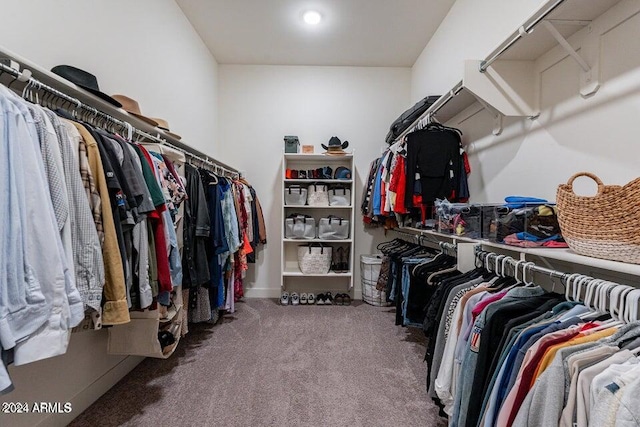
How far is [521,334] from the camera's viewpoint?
2.98 feet

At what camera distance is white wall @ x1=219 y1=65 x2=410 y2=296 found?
3.75 metres

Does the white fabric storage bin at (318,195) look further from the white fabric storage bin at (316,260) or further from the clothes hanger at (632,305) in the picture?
the clothes hanger at (632,305)

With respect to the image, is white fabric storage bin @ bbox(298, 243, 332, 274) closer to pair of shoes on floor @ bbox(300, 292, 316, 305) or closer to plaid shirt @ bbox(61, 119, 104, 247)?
pair of shoes on floor @ bbox(300, 292, 316, 305)

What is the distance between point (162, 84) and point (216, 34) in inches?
42.1

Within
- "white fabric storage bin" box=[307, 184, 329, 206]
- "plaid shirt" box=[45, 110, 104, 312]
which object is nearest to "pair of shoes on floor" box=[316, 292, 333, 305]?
"white fabric storage bin" box=[307, 184, 329, 206]

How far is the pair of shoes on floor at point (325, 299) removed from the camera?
3.48m

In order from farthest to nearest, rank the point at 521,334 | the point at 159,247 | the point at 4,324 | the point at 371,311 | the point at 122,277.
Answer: the point at 371,311 < the point at 159,247 < the point at 122,277 < the point at 521,334 < the point at 4,324

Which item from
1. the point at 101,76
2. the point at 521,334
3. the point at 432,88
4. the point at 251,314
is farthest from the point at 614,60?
the point at 251,314

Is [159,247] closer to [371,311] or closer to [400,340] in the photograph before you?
[400,340]

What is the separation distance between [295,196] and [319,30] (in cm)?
172

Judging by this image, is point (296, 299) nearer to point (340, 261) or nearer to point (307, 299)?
point (307, 299)

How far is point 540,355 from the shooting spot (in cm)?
83

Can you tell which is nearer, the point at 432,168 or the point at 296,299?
the point at 432,168

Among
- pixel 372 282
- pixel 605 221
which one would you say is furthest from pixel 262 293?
pixel 605 221
